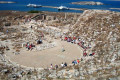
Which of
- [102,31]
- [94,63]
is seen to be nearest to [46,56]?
[94,63]

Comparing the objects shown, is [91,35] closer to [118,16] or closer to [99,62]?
[118,16]

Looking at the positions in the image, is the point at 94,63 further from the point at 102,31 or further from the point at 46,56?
the point at 102,31

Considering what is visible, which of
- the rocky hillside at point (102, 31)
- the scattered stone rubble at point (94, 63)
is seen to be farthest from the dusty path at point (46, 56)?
the rocky hillside at point (102, 31)

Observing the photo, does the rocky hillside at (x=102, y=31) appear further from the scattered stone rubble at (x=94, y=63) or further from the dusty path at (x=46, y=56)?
the dusty path at (x=46, y=56)

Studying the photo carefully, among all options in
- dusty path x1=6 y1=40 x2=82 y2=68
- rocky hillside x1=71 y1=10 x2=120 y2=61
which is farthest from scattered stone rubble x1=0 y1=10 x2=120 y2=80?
dusty path x1=6 y1=40 x2=82 y2=68

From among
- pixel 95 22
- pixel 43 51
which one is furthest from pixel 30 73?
pixel 95 22
